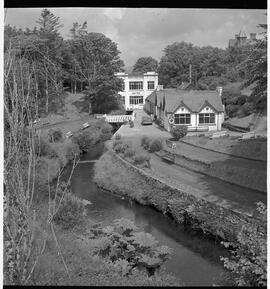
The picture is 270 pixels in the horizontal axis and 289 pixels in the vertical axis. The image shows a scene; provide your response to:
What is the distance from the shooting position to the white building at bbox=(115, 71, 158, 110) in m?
13.0

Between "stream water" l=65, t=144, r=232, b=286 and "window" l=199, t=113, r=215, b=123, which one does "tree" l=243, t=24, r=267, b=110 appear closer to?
"stream water" l=65, t=144, r=232, b=286

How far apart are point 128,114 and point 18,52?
11.2m

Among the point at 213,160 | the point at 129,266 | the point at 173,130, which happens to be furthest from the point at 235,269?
the point at 173,130

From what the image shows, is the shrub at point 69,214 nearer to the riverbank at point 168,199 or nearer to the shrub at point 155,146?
the riverbank at point 168,199

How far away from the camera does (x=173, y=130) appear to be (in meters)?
11.3

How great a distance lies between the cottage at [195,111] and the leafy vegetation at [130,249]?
7415 mm

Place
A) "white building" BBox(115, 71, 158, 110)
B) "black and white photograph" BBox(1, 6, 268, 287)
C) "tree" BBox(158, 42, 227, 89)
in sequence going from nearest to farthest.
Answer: "black and white photograph" BBox(1, 6, 268, 287) → "white building" BBox(115, 71, 158, 110) → "tree" BBox(158, 42, 227, 89)

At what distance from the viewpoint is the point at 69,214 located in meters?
5.54

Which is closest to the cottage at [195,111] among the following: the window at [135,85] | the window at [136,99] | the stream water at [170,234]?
the window at [135,85]

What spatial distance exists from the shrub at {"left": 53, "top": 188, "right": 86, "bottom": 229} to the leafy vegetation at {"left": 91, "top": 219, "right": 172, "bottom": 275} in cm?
48

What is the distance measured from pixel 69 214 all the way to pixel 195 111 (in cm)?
771

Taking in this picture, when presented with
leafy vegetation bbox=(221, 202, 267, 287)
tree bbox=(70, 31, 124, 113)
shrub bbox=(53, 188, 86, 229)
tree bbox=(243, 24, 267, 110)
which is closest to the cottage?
tree bbox=(70, 31, 124, 113)

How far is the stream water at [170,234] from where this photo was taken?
478cm
